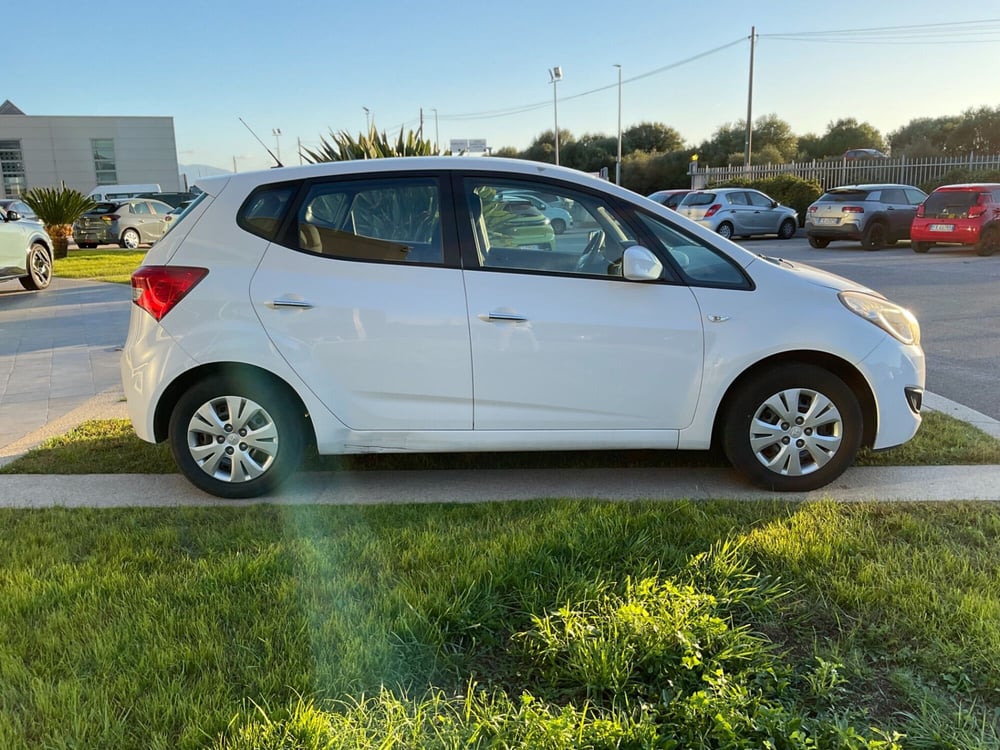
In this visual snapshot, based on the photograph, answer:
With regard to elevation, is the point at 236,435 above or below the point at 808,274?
below

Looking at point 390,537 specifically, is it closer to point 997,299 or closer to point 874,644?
point 874,644

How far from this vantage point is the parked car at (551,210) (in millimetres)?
4109

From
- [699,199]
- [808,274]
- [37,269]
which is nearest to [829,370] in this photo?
[808,274]

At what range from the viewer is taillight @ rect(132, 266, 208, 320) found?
402 centimetres

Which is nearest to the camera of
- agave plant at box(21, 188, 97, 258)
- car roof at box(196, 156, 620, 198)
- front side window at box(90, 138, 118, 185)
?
car roof at box(196, 156, 620, 198)

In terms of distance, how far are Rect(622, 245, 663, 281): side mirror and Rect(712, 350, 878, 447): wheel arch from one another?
74 cm

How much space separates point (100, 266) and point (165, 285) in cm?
1531

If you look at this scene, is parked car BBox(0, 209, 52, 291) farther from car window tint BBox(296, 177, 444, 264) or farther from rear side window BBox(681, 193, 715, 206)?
rear side window BBox(681, 193, 715, 206)

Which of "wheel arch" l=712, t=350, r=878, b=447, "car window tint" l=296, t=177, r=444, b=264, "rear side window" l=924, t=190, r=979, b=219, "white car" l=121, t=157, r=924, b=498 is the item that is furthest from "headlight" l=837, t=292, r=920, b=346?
"rear side window" l=924, t=190, r=979, b=219

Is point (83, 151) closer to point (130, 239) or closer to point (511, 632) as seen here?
point (130, 239)

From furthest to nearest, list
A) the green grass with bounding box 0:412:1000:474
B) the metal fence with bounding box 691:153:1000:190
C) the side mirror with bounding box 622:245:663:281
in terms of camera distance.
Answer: the metal fence with bounding box 691:153:1000:190, the green grass with bounding box 0:412:1000:474, the side mirror with bounding box 622:245:663:281

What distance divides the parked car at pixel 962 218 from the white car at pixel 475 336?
14.2 metres

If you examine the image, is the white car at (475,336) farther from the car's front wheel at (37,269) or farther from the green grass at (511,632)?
the car's front wheel at (37,269)

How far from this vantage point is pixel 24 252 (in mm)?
12805
